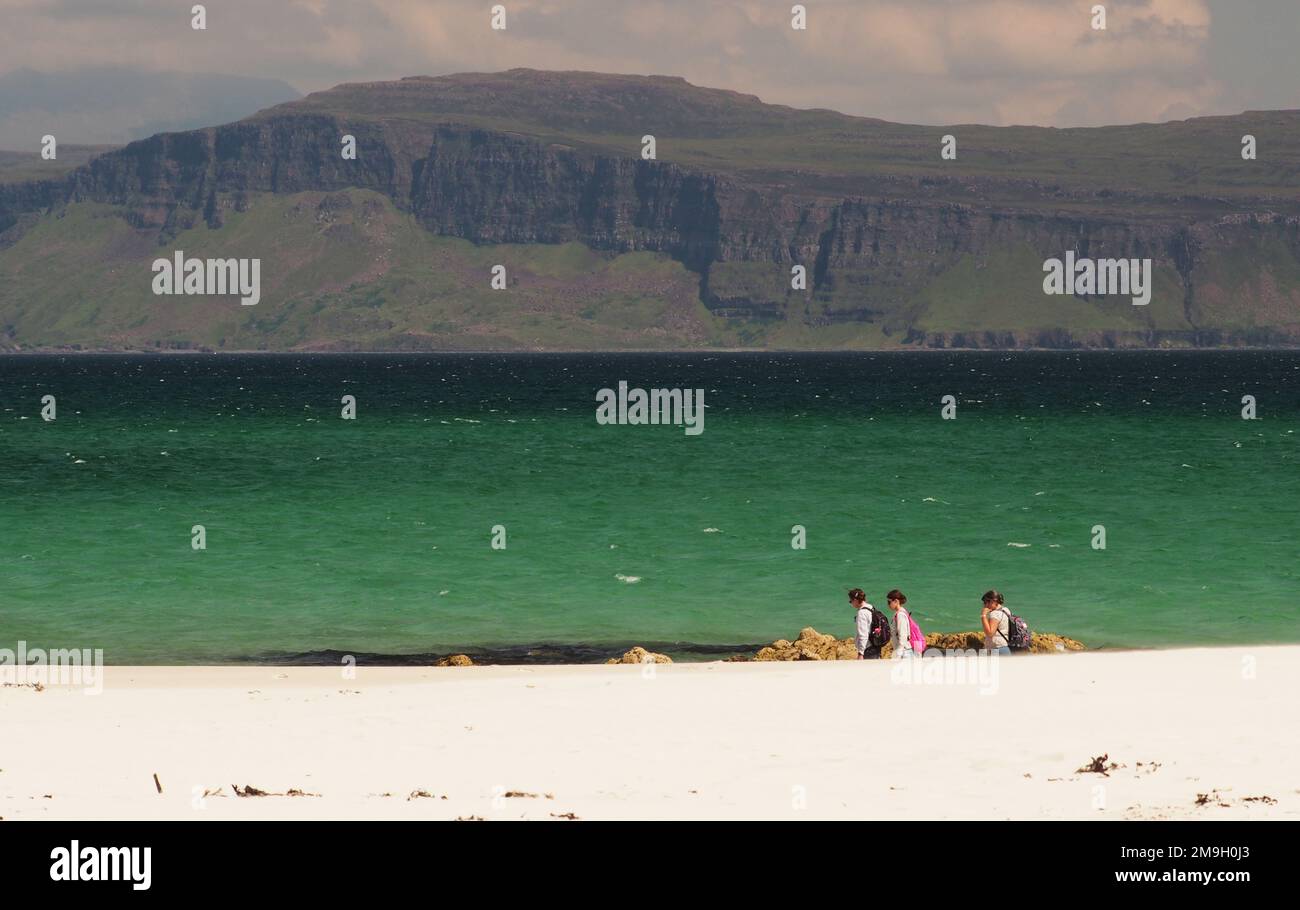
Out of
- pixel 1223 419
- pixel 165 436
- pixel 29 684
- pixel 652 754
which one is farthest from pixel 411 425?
pixel 652 754

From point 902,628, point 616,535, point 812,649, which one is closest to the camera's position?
point 902,628

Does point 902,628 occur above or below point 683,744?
above

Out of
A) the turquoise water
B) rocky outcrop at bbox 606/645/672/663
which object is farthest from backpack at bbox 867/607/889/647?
the turquoise water

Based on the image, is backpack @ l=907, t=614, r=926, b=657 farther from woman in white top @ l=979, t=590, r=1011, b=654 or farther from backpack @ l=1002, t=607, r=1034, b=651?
backpack @ l=1002, t=607, r=1034, b=651

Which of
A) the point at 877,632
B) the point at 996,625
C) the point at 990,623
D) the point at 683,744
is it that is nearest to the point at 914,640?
the point at 877,632

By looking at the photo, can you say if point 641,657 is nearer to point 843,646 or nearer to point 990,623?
point 843,646

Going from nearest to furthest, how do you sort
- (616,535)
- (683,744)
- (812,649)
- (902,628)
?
(683,744) < (902,628) < (812,649) < (616,535)
